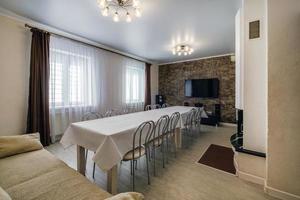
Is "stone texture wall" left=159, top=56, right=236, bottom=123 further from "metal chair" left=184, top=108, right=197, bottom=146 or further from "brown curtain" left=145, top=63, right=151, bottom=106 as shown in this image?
"metal chair" left=184, top=108, right=197, bottom=146

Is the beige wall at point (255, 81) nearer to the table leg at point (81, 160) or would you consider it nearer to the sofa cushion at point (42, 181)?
the sofa cushion at point (42, 181)

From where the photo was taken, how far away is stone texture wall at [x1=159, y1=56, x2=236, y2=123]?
5.29m

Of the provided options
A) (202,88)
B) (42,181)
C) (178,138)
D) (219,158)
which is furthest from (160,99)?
(42,181)

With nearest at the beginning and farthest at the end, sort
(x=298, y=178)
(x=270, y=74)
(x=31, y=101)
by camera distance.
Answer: (x=298, y=178)
(x=270, y=74)
(x=31, y=101)

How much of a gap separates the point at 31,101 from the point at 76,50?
157 centimetres

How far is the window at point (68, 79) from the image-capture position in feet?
10.9

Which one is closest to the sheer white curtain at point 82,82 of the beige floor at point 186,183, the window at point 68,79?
the window at point 68,79

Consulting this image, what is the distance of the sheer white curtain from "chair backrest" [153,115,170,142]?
7.93 feet

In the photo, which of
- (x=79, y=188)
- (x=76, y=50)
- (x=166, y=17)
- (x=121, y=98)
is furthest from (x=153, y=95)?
(x=79, y=188)

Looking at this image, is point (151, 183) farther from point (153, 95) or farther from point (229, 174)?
point (153, 95)

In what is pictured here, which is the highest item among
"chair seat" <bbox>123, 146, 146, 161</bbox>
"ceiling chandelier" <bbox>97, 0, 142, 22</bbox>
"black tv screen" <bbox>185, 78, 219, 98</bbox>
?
"ceiling chandelier" <bbox>97, 0, 142, 22</bbox>

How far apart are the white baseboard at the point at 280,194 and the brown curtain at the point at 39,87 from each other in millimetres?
3837

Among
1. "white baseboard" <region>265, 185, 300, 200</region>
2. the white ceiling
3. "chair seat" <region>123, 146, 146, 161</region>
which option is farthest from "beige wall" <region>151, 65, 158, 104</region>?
"white baseboard" <region>265, 185, 300, 200</region>

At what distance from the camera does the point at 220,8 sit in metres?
2.44
